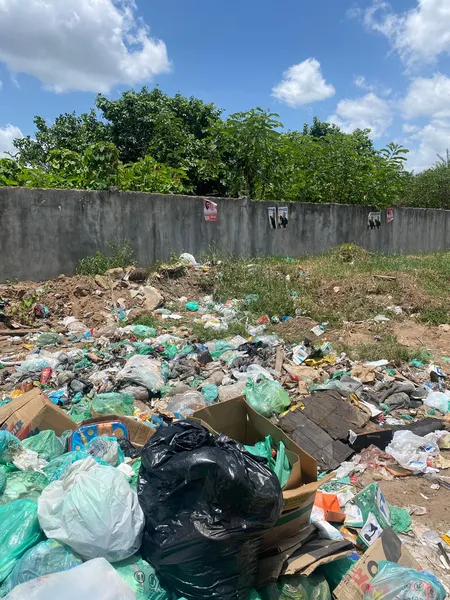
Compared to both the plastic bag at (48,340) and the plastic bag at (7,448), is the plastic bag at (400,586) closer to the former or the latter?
the plastic bag at (7,448)

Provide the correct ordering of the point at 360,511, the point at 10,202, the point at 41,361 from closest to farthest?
the point at 360,511 < the point at 41,361 < the point at 10,202

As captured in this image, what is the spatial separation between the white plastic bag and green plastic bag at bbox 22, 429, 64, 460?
109cm

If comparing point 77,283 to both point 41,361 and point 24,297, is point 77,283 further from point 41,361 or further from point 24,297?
point 41,361

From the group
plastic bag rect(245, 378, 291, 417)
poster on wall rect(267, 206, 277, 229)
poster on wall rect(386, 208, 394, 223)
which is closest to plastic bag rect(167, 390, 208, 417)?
plastic bag rect(245, 378, 291, 417)

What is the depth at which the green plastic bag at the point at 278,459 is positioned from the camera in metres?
2.33

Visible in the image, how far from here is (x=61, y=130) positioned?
17.2 meters

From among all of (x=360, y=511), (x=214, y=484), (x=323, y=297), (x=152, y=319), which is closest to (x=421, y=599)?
(x=360, y=511)

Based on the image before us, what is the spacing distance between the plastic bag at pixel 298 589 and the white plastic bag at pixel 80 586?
0.59 metres

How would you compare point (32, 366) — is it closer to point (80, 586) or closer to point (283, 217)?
point (80, 586)

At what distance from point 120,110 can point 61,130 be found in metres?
A: 2.59

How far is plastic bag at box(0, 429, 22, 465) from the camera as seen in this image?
2430mm

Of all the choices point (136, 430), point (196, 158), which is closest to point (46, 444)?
point (136, 430)

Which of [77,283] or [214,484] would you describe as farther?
[77,283]

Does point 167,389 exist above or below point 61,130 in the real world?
below
